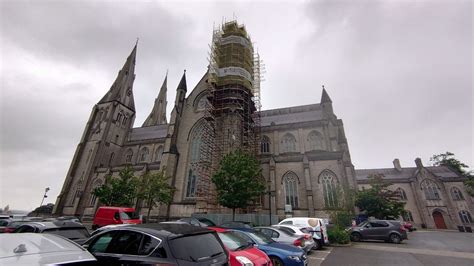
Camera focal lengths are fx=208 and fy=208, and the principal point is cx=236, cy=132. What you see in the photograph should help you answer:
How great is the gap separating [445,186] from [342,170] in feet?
Answer: 93.6

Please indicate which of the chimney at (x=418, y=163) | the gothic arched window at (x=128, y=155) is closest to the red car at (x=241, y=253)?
the gothic arched window at (x=128, y=155)

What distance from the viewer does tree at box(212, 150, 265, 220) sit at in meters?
17.8

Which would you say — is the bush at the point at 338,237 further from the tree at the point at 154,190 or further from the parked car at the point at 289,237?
the tree at the point at 154,190

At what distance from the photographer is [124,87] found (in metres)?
44.0

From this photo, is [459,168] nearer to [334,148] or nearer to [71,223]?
[334,148]

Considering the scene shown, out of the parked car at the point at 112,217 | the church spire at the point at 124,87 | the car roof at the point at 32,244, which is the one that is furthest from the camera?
the church spire at the point at 124,87

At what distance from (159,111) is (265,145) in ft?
130

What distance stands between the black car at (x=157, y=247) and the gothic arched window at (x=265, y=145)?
2683cm

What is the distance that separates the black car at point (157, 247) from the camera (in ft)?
11.0

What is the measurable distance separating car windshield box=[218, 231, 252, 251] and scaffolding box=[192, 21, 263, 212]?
55.4 feet

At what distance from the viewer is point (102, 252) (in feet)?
13.1

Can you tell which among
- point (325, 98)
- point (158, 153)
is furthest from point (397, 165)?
point (158, 153)

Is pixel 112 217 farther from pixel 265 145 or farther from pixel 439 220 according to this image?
Answer: pixel 439 220

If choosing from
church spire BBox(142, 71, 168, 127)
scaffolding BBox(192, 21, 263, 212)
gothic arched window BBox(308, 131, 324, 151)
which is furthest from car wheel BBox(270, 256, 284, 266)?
church spire BBox(142, 71, 168, 127)
